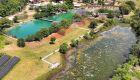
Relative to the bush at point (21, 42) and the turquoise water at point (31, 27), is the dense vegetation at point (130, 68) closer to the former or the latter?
the bush at point (21, 42)

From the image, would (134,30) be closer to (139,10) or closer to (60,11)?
(139,10)

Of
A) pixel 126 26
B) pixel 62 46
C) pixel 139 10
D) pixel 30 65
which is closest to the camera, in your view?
pixel 30 65

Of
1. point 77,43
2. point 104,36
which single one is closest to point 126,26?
point 104,36

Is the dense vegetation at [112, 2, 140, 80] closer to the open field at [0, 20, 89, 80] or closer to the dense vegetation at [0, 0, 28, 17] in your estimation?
the open field at [0, 20, 89, 80]

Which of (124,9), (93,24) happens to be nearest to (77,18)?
(93,24)

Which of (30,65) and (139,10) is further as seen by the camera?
(139,10)

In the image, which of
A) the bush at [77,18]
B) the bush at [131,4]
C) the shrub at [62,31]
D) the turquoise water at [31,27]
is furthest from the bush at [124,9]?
the shrub at [62,31]
